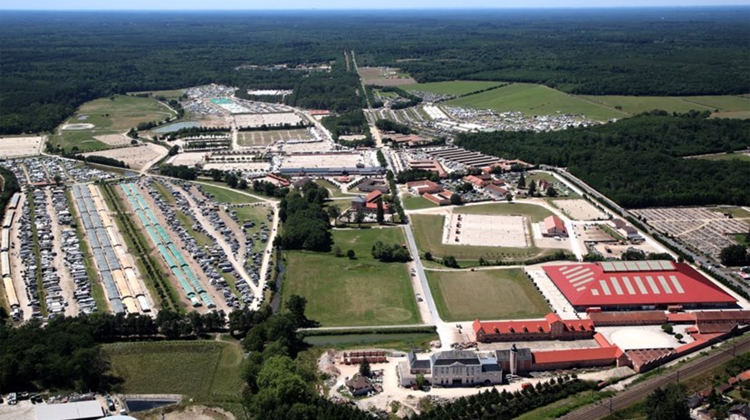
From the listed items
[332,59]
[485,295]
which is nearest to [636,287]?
[485,295]

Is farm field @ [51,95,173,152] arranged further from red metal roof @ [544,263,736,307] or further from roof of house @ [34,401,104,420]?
red metal roof @ [544,263,736,307]

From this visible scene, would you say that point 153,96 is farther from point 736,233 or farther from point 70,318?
point 736,233

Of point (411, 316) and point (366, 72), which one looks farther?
point (366, 72)

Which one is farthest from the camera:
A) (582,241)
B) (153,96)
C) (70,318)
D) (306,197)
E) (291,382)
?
(153,96)

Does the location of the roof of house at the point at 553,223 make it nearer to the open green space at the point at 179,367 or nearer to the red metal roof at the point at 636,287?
the red metal roof at the point at 636,287

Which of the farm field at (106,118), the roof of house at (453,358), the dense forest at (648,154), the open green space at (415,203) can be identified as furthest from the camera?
the farm field at (106,118)

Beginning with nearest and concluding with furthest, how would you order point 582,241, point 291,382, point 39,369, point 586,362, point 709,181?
point 291,382 → point 39,369 → point 586,362 → point 582,241 → point 709,181

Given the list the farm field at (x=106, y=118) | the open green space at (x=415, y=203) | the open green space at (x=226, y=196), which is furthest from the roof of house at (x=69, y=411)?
the farm field at (x=106, y=118)

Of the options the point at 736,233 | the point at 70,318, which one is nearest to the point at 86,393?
the point at 70,318
